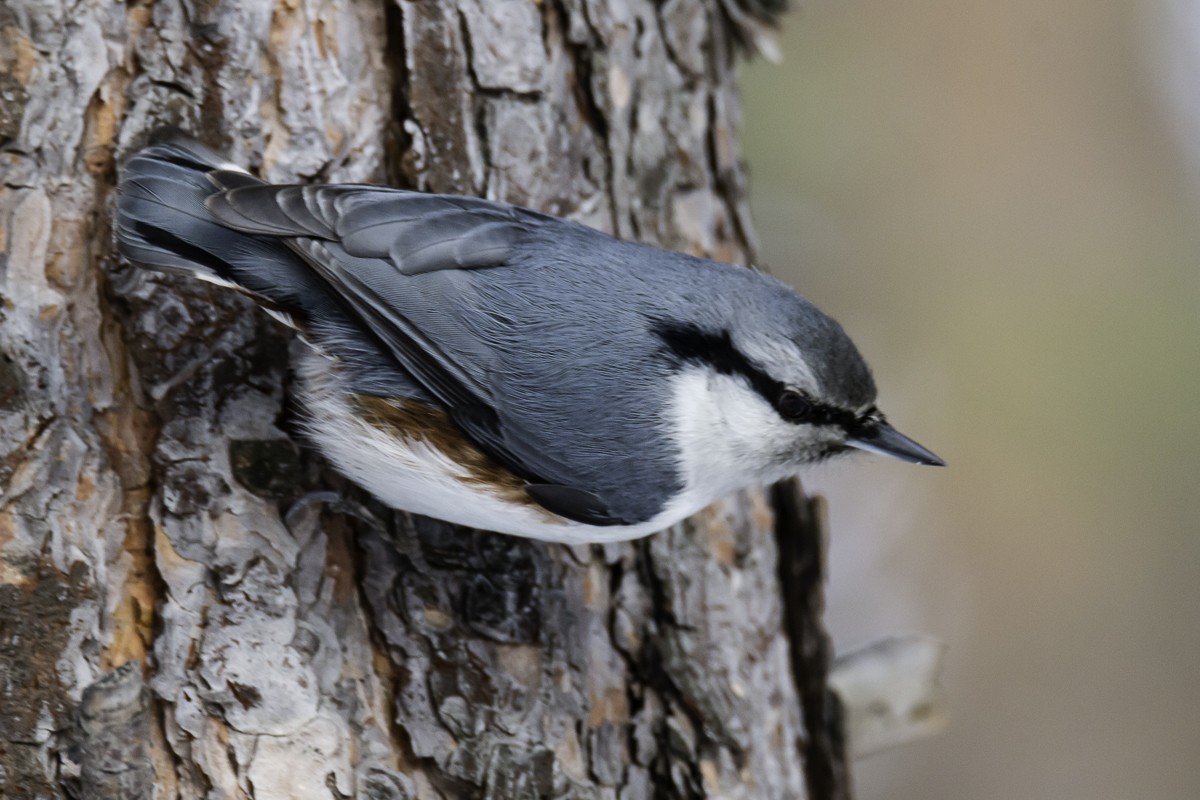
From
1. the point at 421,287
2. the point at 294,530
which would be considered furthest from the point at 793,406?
the point at 294,530

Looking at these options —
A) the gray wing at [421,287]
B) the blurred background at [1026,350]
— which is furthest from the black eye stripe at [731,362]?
the blurred background at [1026,350]

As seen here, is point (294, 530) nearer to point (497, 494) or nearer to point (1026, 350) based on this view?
point (497, 494)

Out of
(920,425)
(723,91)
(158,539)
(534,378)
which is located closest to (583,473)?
(534,378)

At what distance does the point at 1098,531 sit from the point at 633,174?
3.23 m

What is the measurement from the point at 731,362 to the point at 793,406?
0.15 m

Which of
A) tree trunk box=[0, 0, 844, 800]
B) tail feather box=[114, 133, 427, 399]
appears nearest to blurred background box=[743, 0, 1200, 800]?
tree trunk box=[0, 0, 844, 800]

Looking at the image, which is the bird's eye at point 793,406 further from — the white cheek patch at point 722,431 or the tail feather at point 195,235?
the tail feather at point 195,235

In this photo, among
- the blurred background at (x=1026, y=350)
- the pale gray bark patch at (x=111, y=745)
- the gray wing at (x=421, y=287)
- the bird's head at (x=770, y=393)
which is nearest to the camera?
the pale gray bark patch at (x=111, y=745)

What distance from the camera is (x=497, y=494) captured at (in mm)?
1856

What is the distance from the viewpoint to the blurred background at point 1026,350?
15.0ft

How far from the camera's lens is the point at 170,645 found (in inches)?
68.4

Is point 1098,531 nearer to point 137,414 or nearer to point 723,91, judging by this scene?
point 723,91

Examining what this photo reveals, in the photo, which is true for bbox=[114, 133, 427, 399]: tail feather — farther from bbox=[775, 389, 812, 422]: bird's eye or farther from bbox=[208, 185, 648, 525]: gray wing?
bbox=[775, 389, 812, 422]: bird's eye

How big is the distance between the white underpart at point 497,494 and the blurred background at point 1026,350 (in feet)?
9.47
